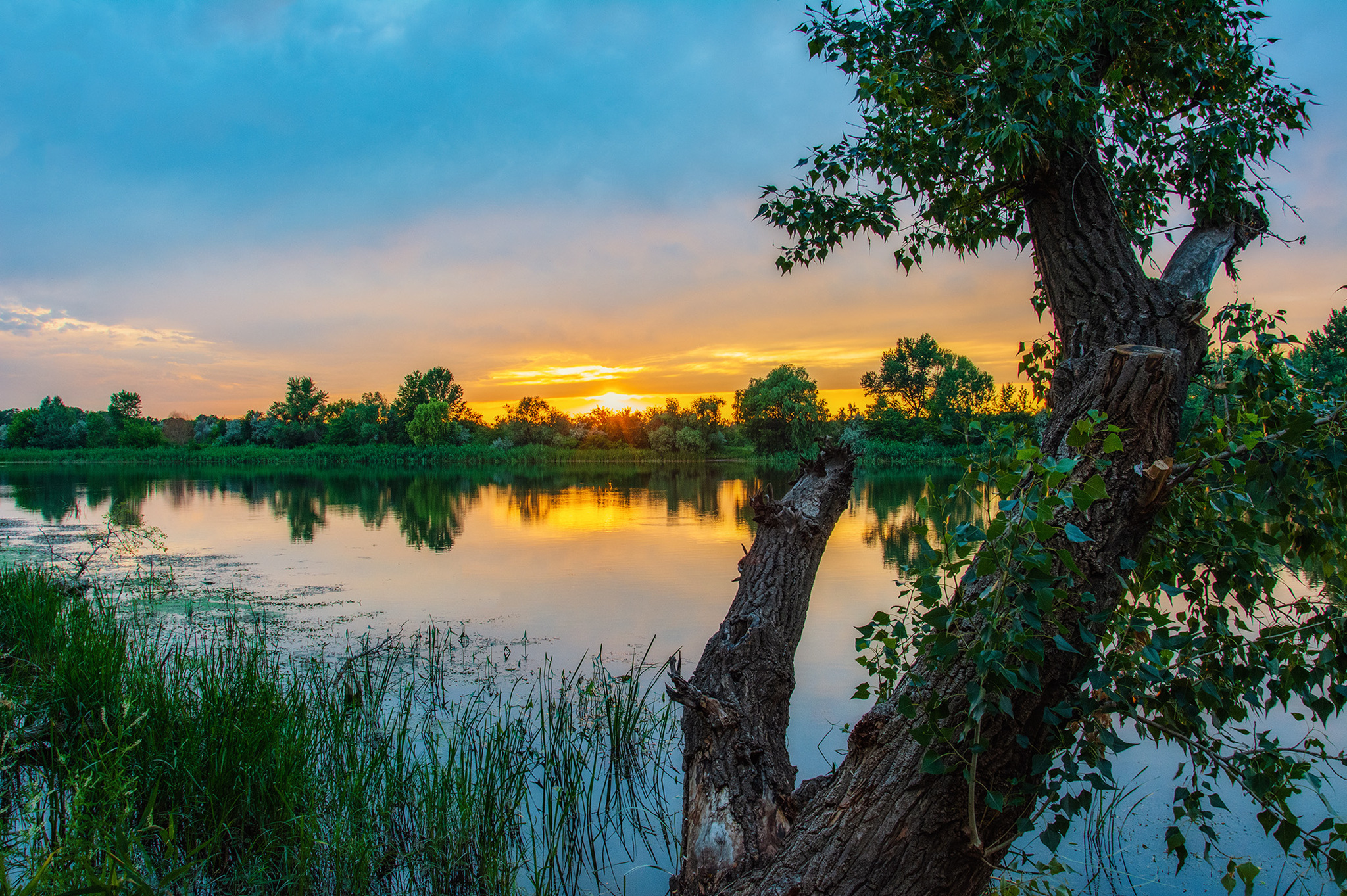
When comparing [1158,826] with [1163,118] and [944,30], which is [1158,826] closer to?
[1163,118]

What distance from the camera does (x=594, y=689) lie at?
202 inches

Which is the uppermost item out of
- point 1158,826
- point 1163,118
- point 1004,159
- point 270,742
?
point 1163,118

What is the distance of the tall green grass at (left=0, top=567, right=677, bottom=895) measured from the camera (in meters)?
2.74

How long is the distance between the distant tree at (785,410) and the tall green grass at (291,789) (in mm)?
44604

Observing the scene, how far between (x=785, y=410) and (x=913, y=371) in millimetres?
12810

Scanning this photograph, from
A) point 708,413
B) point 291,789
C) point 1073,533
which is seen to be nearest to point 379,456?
point 708,413

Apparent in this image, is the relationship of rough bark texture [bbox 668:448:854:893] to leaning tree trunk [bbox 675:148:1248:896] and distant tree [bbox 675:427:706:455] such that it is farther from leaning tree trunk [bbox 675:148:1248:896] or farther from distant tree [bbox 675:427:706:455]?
distant tree [bbox 675:427:706:455]

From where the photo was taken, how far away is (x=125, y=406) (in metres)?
70.4

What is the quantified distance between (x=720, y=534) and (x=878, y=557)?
3725mm

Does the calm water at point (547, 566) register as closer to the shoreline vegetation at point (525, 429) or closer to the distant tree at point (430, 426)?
the shoreline vegetation at point (525, 429)

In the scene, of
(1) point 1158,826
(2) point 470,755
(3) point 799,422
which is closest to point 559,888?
(2) point 470,755

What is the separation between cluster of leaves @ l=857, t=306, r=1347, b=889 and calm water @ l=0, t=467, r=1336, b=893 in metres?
1.80

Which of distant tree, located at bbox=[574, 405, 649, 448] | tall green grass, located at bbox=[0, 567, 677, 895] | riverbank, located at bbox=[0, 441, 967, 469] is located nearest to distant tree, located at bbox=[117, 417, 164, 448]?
riverbank, located at bbox=[0, 441, 967, 469]

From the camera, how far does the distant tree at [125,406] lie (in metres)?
68.7
